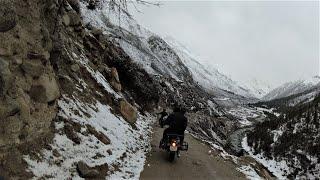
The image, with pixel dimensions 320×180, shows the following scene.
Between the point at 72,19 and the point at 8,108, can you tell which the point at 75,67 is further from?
the point at 8,108

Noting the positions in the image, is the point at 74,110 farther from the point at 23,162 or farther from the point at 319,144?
the point at 319,144

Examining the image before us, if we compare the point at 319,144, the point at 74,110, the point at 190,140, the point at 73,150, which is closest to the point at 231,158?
the point at 190,140

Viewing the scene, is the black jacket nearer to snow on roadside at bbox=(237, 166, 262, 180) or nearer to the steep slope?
snow on roadside at bbox=(237, 166, 262, 180)

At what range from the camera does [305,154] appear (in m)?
31.0

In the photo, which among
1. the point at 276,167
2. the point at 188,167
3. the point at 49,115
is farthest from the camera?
the point at 276,167

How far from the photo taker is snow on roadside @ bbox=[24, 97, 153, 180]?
1189cm

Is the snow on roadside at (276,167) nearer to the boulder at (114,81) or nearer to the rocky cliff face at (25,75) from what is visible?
the boulder at (114,81)

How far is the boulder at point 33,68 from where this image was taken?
1222 centimetres

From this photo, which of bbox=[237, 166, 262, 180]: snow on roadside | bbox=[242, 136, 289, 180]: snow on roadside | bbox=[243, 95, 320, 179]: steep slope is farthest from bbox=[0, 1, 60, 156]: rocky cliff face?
bbox=[243, 95, 320, 179]: steep slope

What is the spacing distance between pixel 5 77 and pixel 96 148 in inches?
183

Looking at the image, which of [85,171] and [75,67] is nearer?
[85,171]

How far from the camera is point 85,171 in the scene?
12.5 metres

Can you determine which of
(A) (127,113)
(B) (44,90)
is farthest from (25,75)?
(A) (127,113)

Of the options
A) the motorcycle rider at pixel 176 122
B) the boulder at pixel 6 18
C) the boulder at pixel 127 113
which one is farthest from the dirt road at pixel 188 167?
the boulder at pixel 6 18
